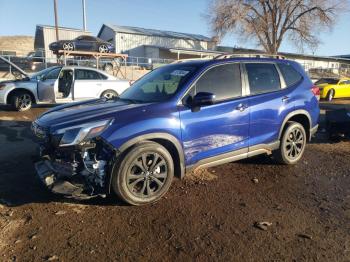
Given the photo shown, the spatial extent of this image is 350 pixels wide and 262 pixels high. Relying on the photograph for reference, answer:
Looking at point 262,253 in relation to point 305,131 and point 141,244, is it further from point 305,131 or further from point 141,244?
point 305,131

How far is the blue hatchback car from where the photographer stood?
391cm

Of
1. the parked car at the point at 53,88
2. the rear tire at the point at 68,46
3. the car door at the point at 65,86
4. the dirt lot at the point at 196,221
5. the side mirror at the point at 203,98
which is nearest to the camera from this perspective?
the dirt lot at the point at 196,221

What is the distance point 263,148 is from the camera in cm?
533

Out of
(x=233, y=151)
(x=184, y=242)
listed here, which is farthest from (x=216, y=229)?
(x=233, y=151)

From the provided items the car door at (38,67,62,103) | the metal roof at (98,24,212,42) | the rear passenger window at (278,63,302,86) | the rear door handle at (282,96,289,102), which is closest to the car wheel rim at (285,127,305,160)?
the rear door handle at (282,96,289,102)

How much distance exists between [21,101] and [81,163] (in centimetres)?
835

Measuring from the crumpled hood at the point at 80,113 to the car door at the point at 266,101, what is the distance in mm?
1804

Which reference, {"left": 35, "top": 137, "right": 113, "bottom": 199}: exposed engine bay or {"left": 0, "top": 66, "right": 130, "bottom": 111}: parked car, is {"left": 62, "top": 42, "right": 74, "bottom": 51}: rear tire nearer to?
{"left": 0, "top": 66, "right": 130, "bottom": 111}: parked car

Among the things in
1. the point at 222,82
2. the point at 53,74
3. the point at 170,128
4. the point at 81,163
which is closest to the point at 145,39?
the point at 53,74

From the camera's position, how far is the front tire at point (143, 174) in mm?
3944

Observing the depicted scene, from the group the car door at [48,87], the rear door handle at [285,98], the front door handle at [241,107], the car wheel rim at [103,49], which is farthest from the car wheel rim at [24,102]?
the car wheel rim at [103,49]

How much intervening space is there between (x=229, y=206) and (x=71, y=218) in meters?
1.90

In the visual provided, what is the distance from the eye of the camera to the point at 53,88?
1102cm

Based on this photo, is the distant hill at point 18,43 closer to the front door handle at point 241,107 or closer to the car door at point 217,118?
the car door at point 217,118
